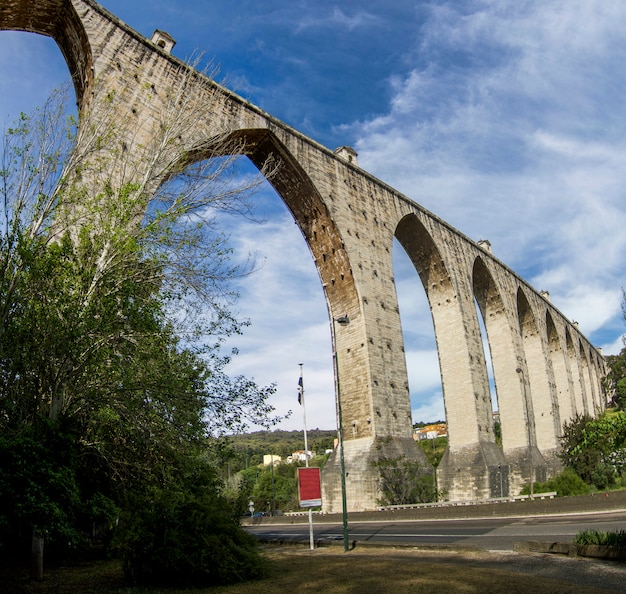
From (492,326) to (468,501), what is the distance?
48.4 ft

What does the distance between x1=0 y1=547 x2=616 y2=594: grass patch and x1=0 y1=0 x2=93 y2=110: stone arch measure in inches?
439

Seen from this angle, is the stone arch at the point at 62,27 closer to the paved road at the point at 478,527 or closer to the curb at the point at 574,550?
the paved road at the point at 478,527

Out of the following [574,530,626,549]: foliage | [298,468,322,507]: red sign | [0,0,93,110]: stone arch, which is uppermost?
[0,0,93,110]: stone arch

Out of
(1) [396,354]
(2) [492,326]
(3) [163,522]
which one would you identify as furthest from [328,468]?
(2) [492,326]

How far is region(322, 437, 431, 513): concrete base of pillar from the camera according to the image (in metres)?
17.8

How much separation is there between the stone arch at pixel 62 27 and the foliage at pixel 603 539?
46.5 feet

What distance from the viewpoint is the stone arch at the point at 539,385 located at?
32.5m

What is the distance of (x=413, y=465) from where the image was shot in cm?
1870

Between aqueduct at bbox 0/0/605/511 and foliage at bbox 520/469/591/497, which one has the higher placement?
aqueduct at bbox 0/0/605/511

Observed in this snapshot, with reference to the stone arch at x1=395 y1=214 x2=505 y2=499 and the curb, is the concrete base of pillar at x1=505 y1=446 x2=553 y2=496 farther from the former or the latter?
the curb

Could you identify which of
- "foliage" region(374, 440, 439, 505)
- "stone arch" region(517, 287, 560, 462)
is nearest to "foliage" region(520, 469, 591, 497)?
"foliage" region(374, 440, 439, 505)

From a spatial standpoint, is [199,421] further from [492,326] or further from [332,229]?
[492,326]

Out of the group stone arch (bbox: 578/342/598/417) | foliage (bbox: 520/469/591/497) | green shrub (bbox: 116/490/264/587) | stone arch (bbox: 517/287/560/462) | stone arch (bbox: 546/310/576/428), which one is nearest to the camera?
green shrub (bbox: 116/490/264/587)

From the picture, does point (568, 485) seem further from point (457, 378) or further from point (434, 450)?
point (434, 450)
